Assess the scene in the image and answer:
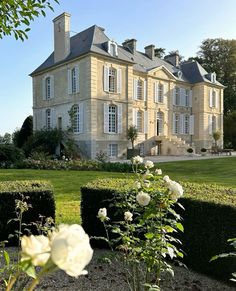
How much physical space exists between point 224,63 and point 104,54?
77.7 feet

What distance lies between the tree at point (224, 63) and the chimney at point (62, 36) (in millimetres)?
23006

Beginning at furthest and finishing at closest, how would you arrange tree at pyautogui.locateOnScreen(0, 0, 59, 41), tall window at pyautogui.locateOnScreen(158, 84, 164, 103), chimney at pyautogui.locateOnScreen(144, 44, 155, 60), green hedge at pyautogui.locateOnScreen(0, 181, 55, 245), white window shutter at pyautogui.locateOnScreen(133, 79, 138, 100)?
chimney at pyautogui.locateOnScreen(144, 44, 155, 60) < tall window at pyautogui.locateOnScreen(158, 84, 164, 103) < white window shutter at pyautogui.locateOnScreen(133, 79, 138, 100) < tree at pyautogui.locateOnScreen(0, 0, 59, 41) < green hedge at pyautogui.locateOnScreen(0, 181, 55, 245)

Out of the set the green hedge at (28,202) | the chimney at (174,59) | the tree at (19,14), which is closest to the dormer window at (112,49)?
the chimney at (174,59)

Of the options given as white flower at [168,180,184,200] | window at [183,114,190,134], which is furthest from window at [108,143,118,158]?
white flower at [168,180,184,200]

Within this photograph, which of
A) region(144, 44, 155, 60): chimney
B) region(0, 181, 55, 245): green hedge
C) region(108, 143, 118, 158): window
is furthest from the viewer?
region(144, 44, 155, 60): chimney

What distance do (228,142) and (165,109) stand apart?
43.1ft

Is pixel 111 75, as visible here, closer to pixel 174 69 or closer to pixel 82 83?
pixel 82 83

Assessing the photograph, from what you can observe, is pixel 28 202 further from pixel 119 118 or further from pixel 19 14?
pixel 119 118

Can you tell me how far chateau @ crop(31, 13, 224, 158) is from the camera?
70.6 ft

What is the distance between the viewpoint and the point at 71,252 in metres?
→ 0.67

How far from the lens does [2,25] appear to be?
15.6 feet

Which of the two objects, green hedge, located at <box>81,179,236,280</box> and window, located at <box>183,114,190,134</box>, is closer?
green hedge, located at <box>81,179,236,280</box>

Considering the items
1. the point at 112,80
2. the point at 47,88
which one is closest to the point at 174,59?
the point at 112,80

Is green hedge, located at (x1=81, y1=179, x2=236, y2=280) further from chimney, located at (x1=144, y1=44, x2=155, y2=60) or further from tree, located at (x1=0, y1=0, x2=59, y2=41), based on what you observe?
chimney, located at (x1=144, y1=44, x2=155, y2=60)
